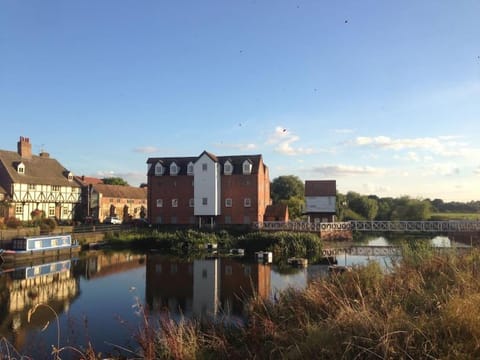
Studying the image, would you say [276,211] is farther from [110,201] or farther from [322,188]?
[110,201]

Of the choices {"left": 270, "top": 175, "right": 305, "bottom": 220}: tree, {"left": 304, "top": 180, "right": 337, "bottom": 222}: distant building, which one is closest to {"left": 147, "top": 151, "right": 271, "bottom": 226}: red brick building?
{"left": 304, "top": 180, "right": 337, "bottom": 222}: distant building

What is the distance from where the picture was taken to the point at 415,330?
5949mm

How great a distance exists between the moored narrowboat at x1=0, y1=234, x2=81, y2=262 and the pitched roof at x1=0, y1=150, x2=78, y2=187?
595 inches

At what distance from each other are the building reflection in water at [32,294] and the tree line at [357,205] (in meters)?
40.1

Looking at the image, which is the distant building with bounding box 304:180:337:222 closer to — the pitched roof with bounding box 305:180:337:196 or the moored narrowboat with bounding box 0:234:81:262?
the pitched roof with bounding box 305:180:337:196

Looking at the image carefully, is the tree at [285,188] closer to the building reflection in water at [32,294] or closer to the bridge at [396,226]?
the bridge at [396,226]

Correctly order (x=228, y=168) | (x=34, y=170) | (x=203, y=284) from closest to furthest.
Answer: (x=203, y=284) < (x=228, y=168) < (x=34, y=170)

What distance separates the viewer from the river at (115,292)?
1326 cm

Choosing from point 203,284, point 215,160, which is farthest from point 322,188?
point 203,284

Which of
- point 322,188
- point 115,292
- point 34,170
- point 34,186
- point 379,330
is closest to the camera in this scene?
point 379,330

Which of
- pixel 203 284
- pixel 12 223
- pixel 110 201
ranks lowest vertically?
pixel 203 284

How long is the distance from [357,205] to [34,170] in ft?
187

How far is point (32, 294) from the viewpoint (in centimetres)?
2052

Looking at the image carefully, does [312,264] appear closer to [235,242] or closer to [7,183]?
[235,242]
